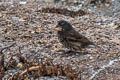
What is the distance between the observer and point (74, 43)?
20.3 feet

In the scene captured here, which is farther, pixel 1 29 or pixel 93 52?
pixel 1 29

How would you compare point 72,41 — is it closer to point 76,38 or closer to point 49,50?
point 76,38

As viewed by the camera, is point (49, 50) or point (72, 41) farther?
point (49, 50)

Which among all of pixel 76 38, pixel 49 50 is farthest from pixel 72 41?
pixel 49 50

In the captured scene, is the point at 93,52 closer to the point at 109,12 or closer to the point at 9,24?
the point at 9,24

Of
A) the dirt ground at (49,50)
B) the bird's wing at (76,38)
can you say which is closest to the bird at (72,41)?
the bird's wing at (76,38)

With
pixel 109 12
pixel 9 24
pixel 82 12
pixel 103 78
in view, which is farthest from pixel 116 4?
pixel 103 78

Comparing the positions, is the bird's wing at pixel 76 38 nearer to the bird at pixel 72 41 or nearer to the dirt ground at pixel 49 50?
the bird at pixel 72 41

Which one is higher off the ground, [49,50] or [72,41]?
[72,41]

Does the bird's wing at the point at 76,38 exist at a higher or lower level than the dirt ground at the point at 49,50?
higher

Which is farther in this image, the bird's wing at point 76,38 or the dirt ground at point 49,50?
the bird's wing at point 76,38

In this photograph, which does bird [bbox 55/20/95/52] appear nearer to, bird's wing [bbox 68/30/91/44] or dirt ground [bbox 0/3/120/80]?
bird's wing [bbox 68/30/91/44]

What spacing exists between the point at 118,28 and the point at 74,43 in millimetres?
2090

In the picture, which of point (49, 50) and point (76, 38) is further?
point (49, 50)
